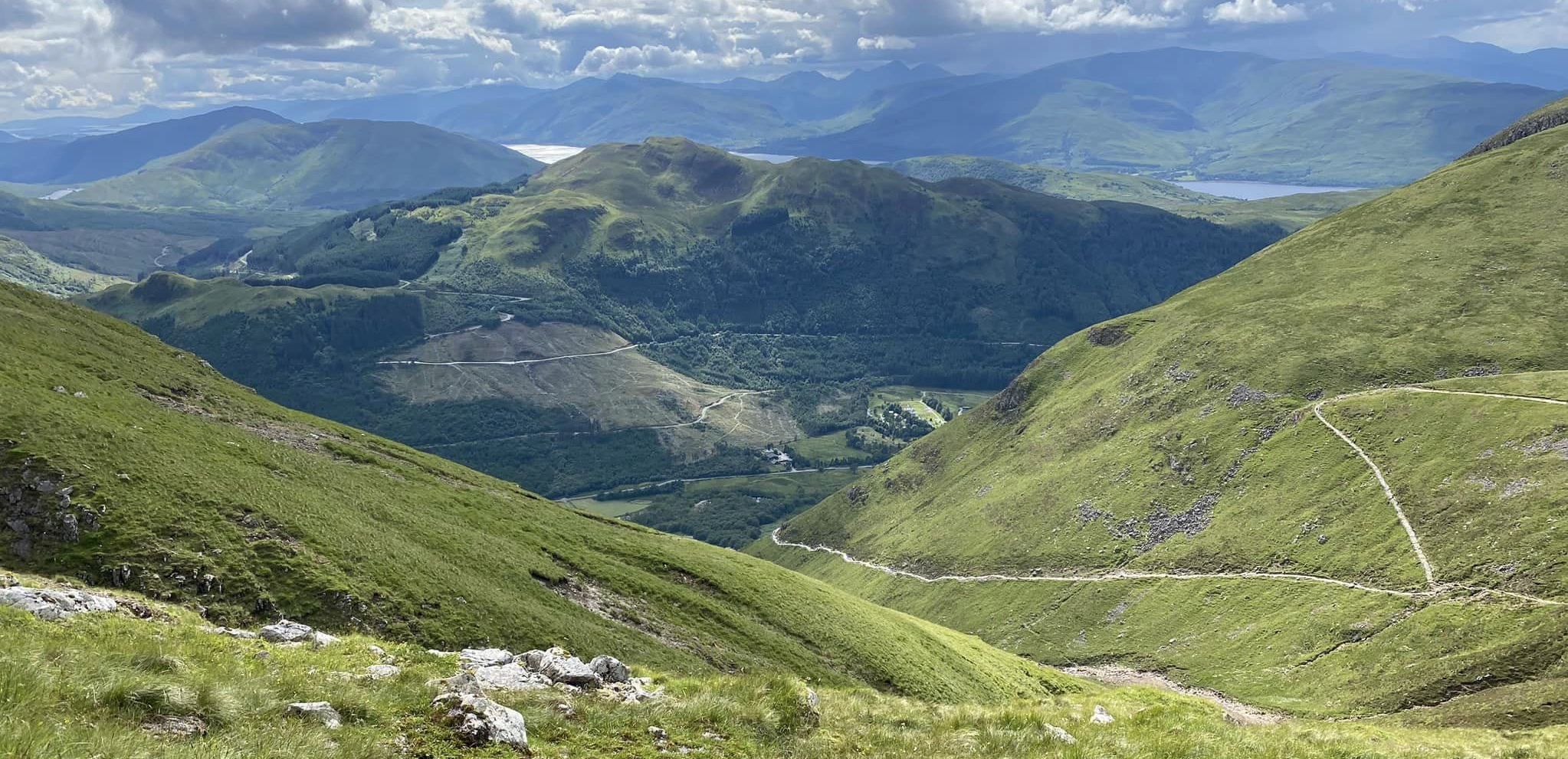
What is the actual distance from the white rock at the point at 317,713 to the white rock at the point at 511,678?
8.32 m

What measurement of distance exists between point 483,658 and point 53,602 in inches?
608

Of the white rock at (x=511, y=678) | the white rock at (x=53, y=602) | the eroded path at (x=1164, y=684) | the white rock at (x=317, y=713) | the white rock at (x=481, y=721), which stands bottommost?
the eroded path at (x=1164, y=684)

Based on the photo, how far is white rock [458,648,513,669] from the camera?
35875 millimetres

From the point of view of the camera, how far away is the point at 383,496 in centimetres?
7594

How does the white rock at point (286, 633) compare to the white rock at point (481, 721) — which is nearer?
the white rock at point (481, 721)

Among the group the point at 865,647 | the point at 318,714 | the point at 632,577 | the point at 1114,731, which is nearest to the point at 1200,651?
the point at 865,647

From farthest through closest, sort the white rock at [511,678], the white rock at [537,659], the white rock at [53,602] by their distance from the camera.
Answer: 1. the white rock at [537,659]
2. the white rock at [53,602]
3. the white rock at [511,678]

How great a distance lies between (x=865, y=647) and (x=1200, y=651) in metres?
64.5

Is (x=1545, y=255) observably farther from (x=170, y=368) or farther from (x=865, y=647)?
(x=170, y=368)

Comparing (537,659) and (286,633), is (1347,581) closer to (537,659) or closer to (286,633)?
(537,659)

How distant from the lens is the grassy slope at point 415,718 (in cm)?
1534

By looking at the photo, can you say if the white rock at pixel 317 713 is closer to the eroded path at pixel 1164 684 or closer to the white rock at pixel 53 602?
the white rock at pixel 53 602

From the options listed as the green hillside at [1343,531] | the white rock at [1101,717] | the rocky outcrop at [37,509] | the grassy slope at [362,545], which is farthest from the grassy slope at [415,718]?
the green hillside at [1343,531]

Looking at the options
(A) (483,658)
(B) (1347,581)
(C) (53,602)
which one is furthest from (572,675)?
(B) (1347,581)
